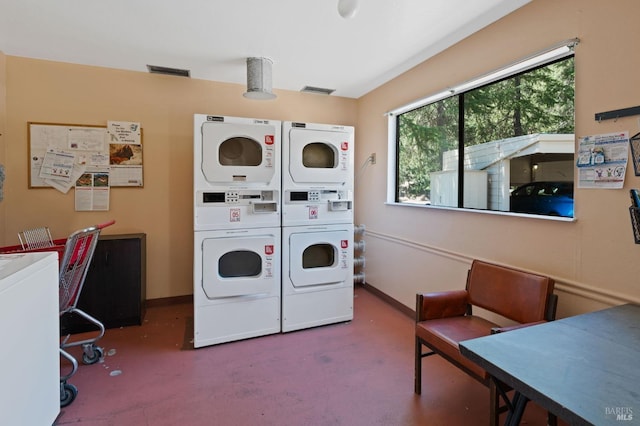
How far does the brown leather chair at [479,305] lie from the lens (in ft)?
5.91

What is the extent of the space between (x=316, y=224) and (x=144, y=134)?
2.19 m

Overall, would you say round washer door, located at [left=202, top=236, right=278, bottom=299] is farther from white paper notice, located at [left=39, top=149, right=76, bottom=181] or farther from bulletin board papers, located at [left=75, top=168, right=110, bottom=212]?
white paper notice, located at [left=39, top=149, right=76, bottom=181]

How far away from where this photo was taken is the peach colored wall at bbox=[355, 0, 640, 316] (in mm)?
1665

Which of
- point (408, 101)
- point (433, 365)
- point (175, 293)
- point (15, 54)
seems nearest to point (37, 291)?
point (175, 293)

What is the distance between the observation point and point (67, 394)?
197cm

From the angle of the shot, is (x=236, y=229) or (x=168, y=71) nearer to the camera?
(x=236, y=229)

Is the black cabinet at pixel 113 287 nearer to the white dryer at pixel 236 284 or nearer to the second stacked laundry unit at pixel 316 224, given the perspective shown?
the white dryer at pixel 236 284

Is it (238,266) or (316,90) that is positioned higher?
(316,90)

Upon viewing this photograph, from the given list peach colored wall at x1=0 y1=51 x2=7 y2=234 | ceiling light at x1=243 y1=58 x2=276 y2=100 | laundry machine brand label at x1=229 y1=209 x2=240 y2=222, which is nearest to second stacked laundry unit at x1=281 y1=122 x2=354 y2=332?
laundry machine brand label at x1=229 y1=209 x2=240 y2=222

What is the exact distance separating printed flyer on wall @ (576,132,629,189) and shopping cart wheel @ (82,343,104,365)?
3643 mm

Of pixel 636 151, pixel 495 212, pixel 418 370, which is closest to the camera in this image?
pixel 636 151

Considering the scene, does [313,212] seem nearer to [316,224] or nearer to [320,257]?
[316,224]

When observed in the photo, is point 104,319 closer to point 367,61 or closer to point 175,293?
point 175,293

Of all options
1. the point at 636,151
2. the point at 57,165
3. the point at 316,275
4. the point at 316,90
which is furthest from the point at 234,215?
the point at 636,151
